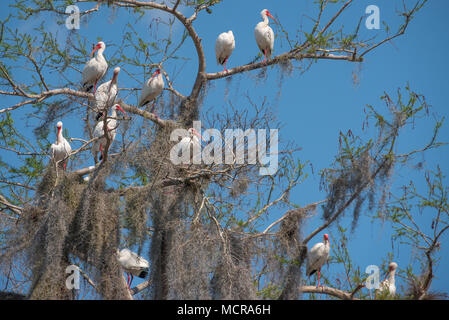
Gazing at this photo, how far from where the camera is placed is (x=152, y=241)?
738cm

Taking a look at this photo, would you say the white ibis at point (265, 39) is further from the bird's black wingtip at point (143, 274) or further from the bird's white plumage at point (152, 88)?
the bird's black wingtip at point (143, 274)

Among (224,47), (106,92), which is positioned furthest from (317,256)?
(224,47)

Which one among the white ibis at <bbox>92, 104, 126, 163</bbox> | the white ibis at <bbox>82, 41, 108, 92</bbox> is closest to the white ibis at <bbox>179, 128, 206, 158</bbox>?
the white ibis at <bbox>92, 104, 126, 163</bbox>

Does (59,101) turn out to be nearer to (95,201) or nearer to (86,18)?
(86,18)

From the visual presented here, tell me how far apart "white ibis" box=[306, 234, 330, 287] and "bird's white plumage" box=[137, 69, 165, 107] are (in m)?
2.81

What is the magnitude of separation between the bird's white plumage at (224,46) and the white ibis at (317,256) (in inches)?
132

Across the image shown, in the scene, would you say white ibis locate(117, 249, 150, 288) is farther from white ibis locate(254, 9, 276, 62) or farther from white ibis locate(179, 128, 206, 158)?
white ibis locate(254, 9, 276, 62)

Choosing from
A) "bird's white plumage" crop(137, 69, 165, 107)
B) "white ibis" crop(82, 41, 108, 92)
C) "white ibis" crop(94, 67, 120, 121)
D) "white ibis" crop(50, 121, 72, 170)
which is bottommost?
"white ibis" crop(50, 121, 72, 170)

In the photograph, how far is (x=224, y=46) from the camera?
33.1 feet

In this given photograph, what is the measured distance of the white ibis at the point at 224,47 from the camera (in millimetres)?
10102

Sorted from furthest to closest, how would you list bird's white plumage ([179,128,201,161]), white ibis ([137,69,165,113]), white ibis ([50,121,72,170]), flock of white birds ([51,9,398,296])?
white ibis ([137,69,165,113]) → white ibis ([50,121,72,170]) → flock of white birds ([51,9,398,296]) → bird's white plumage ([179,128,201,161])

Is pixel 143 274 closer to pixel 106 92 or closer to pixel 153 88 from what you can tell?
pixel 106 92

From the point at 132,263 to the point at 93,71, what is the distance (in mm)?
2604

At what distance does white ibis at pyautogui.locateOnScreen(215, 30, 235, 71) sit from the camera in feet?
33.1
